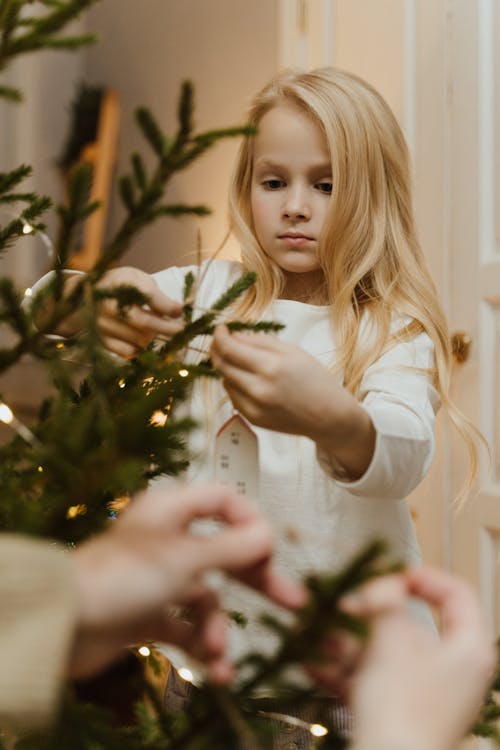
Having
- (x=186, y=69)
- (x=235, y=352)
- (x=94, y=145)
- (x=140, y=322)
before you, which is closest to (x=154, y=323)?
(x=140, y=322)

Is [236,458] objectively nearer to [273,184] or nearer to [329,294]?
[329,294]

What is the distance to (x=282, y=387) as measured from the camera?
2.05ft

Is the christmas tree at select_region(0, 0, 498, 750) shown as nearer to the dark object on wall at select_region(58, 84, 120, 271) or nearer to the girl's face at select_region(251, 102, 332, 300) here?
the girl's face at select_region(251, 102, 332, 300)

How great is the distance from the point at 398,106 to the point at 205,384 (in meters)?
1.02

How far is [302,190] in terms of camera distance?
0.99 m

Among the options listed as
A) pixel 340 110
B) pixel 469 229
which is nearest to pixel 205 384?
pixel 340 110

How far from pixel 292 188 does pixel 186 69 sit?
1.60 meters

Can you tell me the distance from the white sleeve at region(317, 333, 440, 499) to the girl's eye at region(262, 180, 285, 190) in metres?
0.27

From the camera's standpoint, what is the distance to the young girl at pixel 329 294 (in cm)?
90

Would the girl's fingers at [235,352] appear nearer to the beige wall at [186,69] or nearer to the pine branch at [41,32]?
the pine branch at [41,32]

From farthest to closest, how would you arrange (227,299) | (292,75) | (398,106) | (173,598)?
(398,106) < (292,75) < (227,299) < (173,598)

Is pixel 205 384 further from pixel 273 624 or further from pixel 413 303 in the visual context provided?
pixel 273 624

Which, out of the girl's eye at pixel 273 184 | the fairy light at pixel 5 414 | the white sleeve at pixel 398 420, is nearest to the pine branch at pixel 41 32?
the fairy light at pixel 5 414

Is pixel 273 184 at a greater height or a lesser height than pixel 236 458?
greater
